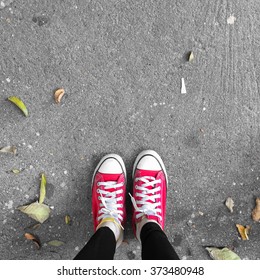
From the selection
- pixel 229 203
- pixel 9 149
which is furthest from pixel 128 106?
pixel 229 203

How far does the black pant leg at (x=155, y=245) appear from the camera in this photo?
1.67 meters

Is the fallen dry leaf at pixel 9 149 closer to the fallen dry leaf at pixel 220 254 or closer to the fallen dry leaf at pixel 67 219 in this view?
the fallen dry leaf at pixel 67 219

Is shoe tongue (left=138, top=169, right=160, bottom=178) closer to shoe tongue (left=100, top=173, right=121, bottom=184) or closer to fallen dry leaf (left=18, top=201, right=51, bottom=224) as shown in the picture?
shoe tongue (left=100, top=173, right=121, bottom=184)

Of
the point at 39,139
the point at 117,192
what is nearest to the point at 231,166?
the point at 117,192

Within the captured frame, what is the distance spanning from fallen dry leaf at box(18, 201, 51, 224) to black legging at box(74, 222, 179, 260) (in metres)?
0.41

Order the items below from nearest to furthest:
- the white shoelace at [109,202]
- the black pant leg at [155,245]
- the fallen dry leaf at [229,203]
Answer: the black pant leg at [155,245] → the white shoelace at [109,202] → the fallen dry leaf at [229,203]

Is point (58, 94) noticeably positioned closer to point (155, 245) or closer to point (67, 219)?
point (67, 219)

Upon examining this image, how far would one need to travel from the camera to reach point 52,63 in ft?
7.01

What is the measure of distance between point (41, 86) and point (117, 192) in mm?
727

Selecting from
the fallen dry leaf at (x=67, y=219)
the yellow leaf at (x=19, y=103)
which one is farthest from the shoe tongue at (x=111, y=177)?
the yellow leaf at (x=19, y=103)

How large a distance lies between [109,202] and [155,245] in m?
0.48

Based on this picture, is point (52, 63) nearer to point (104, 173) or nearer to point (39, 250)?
point (104, 173)

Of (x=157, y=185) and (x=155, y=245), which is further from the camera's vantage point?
(x=157, y=185)

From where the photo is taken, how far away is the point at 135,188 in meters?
2.21
